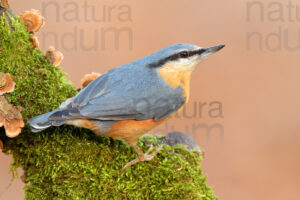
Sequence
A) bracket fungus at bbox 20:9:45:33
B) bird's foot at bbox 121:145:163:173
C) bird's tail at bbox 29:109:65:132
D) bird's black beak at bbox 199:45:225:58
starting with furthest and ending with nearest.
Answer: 1. bracket fungus at bbox 20:9:45:33
2. bird's black beak at bbox 199:45:225:58
3. bird's foot at bbox 121:145:163:173
4. bird's tail at bbox 29:109:65:132

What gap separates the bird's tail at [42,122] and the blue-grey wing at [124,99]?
2.1 inches

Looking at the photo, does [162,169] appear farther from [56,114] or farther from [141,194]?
[56,114]

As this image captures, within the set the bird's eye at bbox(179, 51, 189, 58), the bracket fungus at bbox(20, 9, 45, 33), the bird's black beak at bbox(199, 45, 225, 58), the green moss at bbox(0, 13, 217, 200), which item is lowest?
the green moss at bbox(0, 13, 217, 200)

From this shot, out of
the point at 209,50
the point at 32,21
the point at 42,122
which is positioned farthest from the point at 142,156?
the point at 32,21

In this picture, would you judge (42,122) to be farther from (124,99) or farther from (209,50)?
(209,50)

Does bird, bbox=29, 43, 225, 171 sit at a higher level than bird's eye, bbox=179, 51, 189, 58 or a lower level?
lower

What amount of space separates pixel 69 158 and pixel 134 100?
1.97 feet

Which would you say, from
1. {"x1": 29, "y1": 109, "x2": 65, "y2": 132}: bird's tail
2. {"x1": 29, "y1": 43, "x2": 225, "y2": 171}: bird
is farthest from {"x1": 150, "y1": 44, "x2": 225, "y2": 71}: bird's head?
{"x1": 29, "y1": 109, "x2": 65, "y2": 132}: bird's tail

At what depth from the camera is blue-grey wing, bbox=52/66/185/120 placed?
8.89ft

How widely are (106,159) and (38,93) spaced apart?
0.70 meters

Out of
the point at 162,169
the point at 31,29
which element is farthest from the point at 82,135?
the point at 31,29

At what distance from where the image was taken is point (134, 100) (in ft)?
9.00

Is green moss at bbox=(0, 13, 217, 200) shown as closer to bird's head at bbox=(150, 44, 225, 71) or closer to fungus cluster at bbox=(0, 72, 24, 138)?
fungus cluster at bbox=(0, 72, 24, 138)

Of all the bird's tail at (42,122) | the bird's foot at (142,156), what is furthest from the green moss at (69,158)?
the bird's tail at (42,122)
